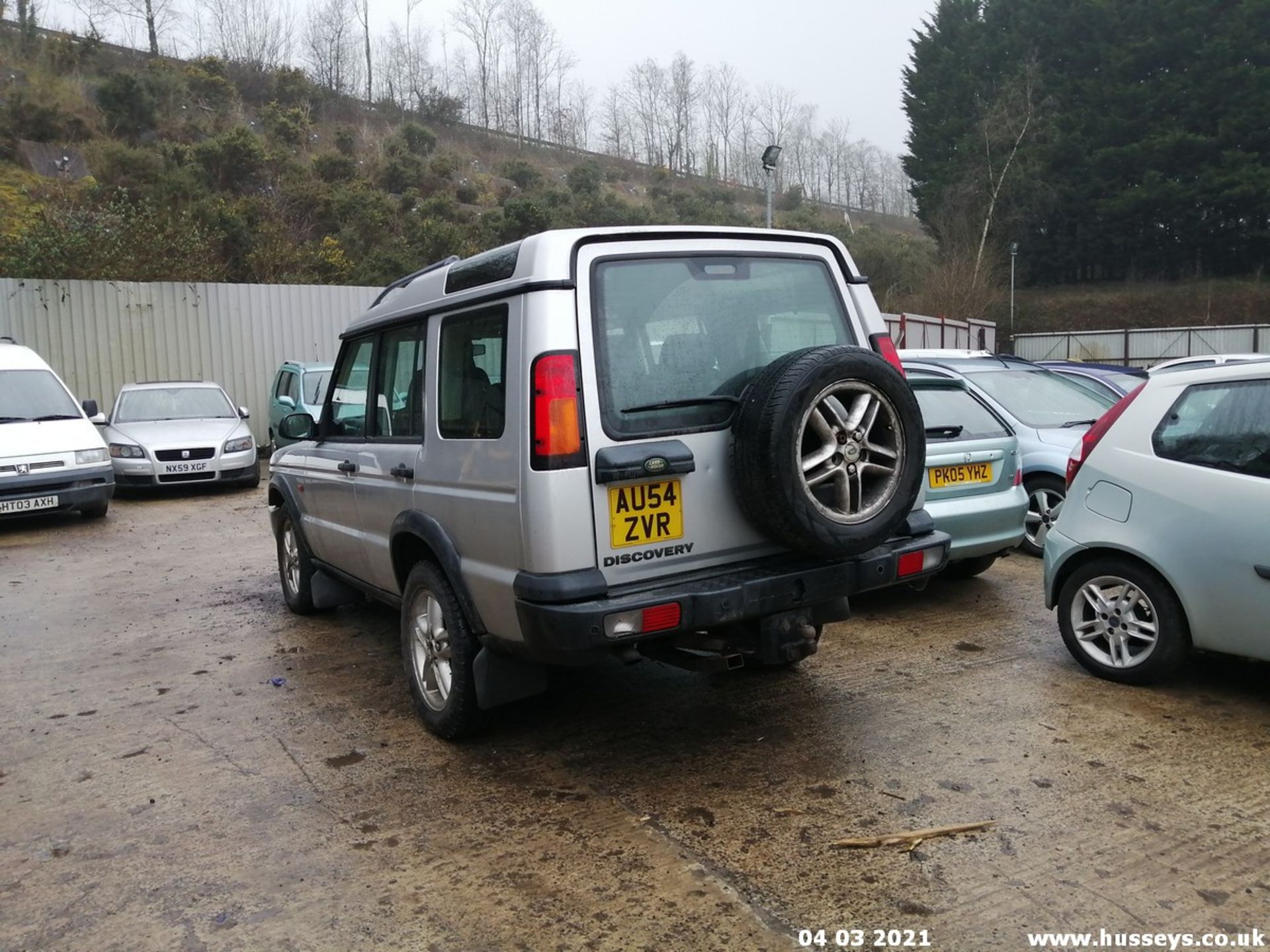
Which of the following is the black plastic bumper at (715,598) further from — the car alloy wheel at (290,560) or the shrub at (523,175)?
the shrub at (523,175)

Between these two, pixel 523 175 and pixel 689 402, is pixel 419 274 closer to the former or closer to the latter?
pixel 689 402

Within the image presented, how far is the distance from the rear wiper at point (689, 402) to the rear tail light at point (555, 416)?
0.20 metres

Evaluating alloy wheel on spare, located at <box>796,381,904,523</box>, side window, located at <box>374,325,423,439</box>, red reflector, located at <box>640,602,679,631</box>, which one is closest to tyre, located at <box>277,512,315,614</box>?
side window, located at <box>374,325,423,439</box>

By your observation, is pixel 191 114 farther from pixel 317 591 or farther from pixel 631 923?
pixel 631 923

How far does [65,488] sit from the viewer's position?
1026 cm

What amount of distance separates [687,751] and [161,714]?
265cm

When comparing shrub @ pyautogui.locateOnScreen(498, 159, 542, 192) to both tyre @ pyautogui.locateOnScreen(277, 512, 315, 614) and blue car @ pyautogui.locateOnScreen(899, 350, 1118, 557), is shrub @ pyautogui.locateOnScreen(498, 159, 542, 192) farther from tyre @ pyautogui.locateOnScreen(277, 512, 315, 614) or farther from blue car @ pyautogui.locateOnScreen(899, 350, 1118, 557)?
tyre @ pyautogui.locateOnScreen(277, 512, 315, 614)

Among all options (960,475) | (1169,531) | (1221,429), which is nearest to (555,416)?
(1169,531)

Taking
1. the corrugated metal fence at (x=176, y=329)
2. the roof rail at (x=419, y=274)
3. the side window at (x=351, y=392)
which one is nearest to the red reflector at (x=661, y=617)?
the roof rail at (x=419, y=274)

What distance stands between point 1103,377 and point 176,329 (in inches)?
582

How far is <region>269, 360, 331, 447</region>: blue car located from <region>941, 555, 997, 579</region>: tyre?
9.51 meters

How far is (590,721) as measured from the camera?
14.7 ft

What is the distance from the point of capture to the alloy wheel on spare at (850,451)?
3.56 m

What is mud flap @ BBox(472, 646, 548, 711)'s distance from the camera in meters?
3.94
